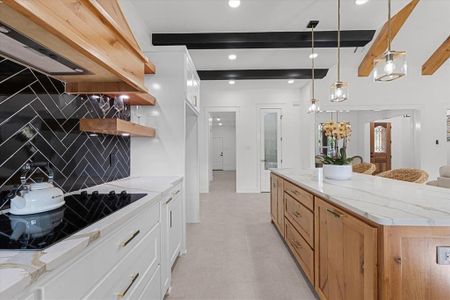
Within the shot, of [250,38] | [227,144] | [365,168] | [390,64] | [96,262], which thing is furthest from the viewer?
[227,144]

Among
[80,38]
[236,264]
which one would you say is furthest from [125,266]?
[236,264]

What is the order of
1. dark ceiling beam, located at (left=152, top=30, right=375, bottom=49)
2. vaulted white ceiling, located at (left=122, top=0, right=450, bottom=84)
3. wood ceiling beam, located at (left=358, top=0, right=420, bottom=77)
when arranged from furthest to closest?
1. wood ceiling beam, located at (left=358, top=0, right=420, bottom=77)
2. dark ceiling beam, located at (left=152, top=30, right=375, bottom=49)
3. vaulted white ceiling, located at (left=122, top=0, right=450, bottom=84)

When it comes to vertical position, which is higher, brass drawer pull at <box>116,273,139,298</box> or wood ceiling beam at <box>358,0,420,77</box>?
wood ceiling beam at <box>358,0,420,77</box>

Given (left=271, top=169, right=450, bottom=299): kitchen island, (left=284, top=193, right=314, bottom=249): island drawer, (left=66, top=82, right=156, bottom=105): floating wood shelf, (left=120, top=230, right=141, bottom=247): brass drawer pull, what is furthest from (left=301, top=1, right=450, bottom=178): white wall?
(left=120, top=230, right=141, bottom=247): brass drawer pull

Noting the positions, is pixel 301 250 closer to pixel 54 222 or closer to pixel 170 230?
pixel 170 230

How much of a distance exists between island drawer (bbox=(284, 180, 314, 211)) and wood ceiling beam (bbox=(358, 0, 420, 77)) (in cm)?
330

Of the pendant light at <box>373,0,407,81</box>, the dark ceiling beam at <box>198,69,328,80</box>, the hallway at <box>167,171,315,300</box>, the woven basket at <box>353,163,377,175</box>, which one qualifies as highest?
the dark ceiling beam at <box>198,69,328,80</box>

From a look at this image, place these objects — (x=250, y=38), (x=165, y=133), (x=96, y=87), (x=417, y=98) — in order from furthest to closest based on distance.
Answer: (x=417, y=98) < (x=250, y=38) < (x=165, y=133) < (x=96, y=87)

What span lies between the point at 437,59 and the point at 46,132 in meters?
7.64

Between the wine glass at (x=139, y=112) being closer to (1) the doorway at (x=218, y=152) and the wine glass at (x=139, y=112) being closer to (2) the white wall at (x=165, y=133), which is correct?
(2) the white wall at (x=165, y=133)

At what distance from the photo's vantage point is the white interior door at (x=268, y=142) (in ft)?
21.3

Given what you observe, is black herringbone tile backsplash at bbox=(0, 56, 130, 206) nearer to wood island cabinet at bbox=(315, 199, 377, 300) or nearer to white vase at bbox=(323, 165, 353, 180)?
wood island cabinet at bbox=(315, 199, 377, 300)

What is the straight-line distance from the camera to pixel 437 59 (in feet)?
18.2

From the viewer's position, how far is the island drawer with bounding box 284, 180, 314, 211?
76.0 inches
